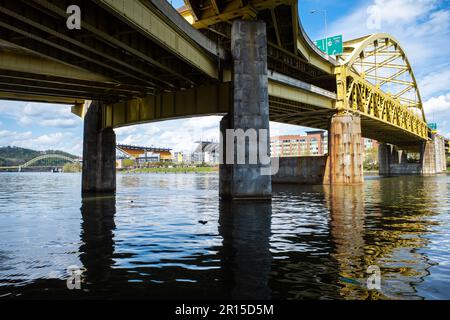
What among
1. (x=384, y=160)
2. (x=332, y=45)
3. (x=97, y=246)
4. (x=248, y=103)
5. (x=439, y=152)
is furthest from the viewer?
(x=384, y=160)

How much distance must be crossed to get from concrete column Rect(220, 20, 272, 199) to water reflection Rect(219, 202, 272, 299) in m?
6.35

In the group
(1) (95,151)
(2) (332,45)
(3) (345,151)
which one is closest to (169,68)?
(1) (95,151)

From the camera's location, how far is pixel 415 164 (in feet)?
415

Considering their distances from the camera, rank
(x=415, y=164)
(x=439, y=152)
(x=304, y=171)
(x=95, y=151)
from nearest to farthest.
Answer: (x=95, y=151) < (x=304, y=171) < (x=415, y=164) < (x=439, y=152)

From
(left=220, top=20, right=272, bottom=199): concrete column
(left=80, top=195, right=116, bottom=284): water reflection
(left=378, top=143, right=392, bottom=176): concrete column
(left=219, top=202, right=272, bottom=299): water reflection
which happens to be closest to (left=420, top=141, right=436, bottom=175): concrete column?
(left=378, top=143, right=392, bottom=176): concrete column

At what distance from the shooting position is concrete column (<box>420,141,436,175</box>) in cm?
11956

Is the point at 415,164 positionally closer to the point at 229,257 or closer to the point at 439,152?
the point at 439,152

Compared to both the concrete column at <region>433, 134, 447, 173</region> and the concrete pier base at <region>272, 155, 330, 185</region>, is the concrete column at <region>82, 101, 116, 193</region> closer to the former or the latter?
→ the concrete pier base at <region>272, 155, 330, 185</region>

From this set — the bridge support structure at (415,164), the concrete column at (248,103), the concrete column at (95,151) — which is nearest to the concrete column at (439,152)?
the bridge support structure at (415,164)

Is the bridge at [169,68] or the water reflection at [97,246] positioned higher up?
the bridge at [169,68]

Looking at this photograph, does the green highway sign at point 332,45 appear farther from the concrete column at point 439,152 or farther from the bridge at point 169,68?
the concrete column at point 439,152

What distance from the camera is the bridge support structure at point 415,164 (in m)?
121

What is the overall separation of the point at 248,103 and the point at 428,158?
117 m

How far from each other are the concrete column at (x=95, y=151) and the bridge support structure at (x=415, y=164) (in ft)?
371
